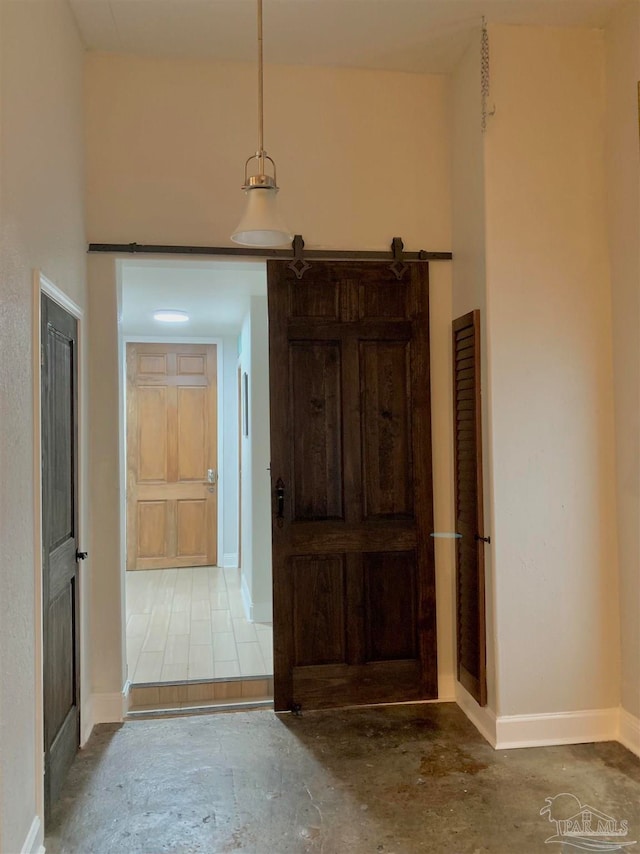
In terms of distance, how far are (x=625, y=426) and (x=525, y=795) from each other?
4.95 ft

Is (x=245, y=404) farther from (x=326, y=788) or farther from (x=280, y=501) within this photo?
(x=326, y=788)

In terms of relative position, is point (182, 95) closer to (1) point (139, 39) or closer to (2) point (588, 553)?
(1) point (139, 39)

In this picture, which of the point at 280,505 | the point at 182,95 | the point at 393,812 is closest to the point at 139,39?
the point at 182,95

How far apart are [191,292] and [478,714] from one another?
3.19m

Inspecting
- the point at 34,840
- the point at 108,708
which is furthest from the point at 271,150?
the point at 34,840

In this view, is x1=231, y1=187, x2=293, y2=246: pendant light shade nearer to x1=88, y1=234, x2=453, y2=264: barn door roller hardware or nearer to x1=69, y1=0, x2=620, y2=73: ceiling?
x1=88, y1=234, x2=453, y2=264: barn door roller hardware

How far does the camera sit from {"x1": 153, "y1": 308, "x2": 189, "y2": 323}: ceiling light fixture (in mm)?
4961

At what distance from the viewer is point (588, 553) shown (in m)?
2.63

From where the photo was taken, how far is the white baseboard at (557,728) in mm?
2539

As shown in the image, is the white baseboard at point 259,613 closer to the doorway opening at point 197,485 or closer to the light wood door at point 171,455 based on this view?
the doorway opening at point 197,485

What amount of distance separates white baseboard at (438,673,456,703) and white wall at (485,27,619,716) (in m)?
0.48

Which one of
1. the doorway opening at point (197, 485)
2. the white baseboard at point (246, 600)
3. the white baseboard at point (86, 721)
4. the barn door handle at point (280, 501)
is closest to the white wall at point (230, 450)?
the doorway opening at point (197, 485)

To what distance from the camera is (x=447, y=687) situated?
2.99 m

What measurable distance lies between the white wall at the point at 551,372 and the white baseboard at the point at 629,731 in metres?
0.08
